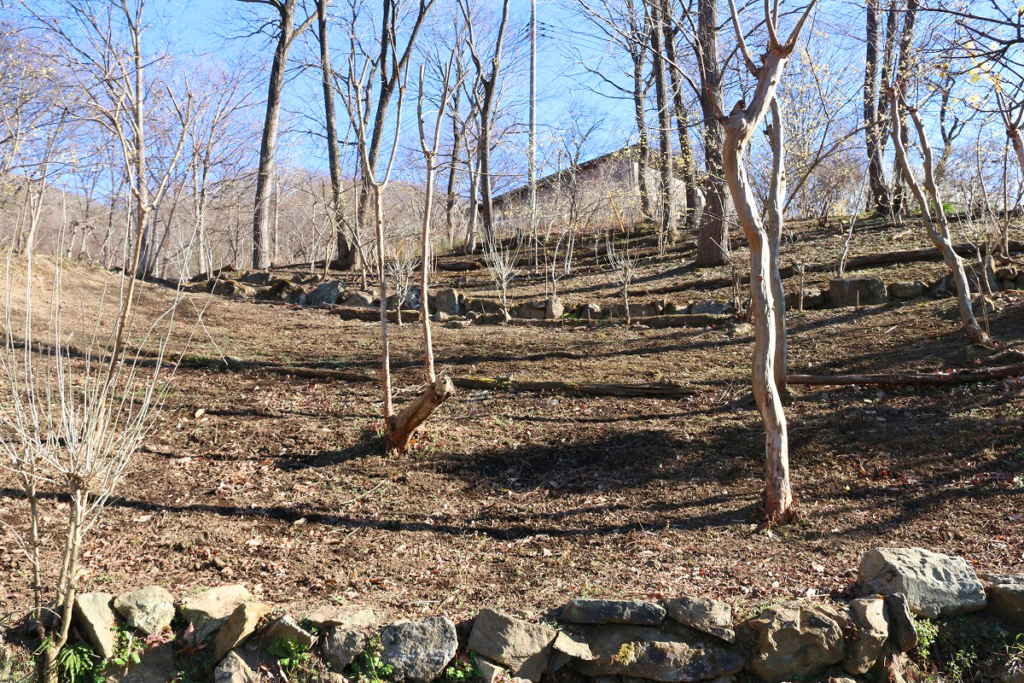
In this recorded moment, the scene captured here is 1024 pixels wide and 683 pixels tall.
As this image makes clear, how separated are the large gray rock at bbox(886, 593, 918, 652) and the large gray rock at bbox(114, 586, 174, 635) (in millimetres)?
3493

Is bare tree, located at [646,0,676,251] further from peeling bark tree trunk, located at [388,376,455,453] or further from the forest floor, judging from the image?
peeling bark tree trunk, located at [388,376,455,453]

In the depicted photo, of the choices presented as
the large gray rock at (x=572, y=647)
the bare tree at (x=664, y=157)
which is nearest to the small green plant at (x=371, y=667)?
the large gray rock at (x=572, y=647)

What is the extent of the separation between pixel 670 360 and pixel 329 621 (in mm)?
5328

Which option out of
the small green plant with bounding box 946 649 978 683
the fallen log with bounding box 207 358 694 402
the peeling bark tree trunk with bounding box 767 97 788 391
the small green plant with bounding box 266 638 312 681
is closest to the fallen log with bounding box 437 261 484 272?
the fallen log with bounding box 207 358 694 402

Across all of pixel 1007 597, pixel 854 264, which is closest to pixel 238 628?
pixel 1007 597

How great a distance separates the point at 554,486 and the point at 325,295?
358 inches

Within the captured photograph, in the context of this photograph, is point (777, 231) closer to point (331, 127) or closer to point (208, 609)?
point (208, 609)

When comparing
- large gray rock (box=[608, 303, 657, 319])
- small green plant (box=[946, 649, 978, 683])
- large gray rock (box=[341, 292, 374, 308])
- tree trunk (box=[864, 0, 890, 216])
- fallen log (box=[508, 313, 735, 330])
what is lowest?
small green plant (box=[946, 649, 978, 683])

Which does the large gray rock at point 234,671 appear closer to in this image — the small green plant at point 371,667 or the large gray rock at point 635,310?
the small green plant at point 371,667

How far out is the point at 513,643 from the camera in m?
3.27

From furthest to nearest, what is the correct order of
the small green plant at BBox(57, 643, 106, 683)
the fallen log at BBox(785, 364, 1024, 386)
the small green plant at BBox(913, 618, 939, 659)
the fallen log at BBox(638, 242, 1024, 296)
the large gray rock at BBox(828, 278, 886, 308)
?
1. the fallen log at BBox(638, 242, 1024, 296)
2. the large gray rock at BBox(828, 278, 886, 308)
3. the fallen log at BBox(785, 364, 1024, 386)
4. the small green plant at BBox(913, 618, 939, 659)
5. the small green plant at BBox(57, 643, 106, 683)

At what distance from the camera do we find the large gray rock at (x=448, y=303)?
11.9 metres

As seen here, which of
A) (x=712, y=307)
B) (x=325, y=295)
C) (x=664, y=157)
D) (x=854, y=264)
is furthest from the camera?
(x=664, y=157)

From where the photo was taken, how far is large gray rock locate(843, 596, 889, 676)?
3324 millimetres
